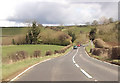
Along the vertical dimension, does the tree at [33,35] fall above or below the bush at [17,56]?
above

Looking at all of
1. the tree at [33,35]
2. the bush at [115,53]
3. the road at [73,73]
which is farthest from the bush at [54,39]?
the road at [73,73]

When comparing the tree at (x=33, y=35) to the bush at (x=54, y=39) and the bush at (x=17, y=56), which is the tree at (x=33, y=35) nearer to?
the bush at (x=54, y=39)

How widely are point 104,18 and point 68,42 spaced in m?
27.9

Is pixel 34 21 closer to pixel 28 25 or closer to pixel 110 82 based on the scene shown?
pixel 28 25

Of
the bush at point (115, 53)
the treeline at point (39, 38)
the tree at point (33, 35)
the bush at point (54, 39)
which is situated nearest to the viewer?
the bush at point (115, 53)

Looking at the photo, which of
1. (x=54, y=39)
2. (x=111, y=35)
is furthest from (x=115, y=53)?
(x=54, y=39)

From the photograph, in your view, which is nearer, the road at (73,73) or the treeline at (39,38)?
the road at (73,73)

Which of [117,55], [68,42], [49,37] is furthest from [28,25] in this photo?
[117,55]

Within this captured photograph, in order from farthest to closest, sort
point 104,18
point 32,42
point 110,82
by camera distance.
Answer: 1. point 32,42
2. point 104,18
3. point 110,82

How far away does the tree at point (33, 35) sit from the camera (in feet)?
279

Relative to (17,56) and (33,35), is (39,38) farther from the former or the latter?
(17,56)

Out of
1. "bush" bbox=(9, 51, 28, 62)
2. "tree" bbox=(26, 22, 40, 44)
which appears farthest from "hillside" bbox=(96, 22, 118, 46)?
"tree" bbox=(26, 22, 40, 44)

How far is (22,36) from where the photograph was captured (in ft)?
285

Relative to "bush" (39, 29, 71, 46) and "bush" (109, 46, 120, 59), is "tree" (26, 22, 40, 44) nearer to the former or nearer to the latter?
"bush" (39, 29, 71, 46)
